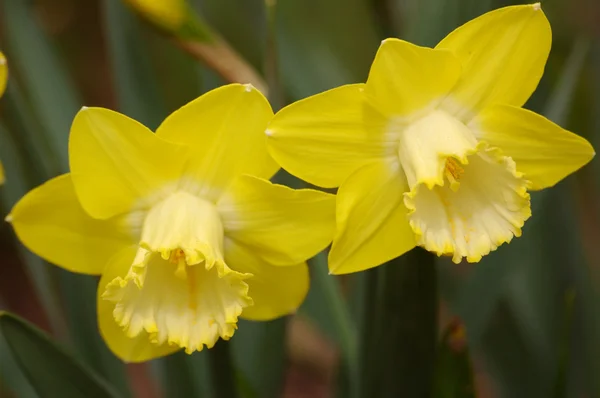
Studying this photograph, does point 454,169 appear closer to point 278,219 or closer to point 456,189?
point 456,189

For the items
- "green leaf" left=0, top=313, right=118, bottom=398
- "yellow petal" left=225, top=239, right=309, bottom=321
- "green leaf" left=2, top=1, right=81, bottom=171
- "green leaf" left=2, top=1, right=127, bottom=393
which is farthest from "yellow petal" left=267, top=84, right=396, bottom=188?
"green leaf" left=2, top=1, right=81, bottom=171

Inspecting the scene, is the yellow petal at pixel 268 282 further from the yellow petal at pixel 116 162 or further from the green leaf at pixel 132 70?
the green leaf at pixel 132 70

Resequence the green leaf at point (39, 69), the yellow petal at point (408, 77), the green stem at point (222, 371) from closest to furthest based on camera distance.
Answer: the yellow petal at point (408, 77) → the green stem at point (222, 371) → the green leaf at point (39, 69)

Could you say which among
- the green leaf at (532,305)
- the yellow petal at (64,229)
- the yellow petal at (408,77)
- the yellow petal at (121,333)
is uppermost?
the yellow petal at (408,77)

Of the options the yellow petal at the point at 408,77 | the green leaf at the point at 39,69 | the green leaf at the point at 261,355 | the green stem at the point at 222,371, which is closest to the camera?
the yellow petal at the point at 408,77

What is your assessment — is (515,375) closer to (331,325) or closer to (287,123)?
(331,325)

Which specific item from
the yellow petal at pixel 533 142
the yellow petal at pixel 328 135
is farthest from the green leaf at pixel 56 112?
the yellow petal at pixel 533 142

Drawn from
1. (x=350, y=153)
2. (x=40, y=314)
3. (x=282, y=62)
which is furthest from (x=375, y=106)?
(x=40, y=314)

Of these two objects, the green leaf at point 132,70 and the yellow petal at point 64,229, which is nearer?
the yellow petal at point 64,229
